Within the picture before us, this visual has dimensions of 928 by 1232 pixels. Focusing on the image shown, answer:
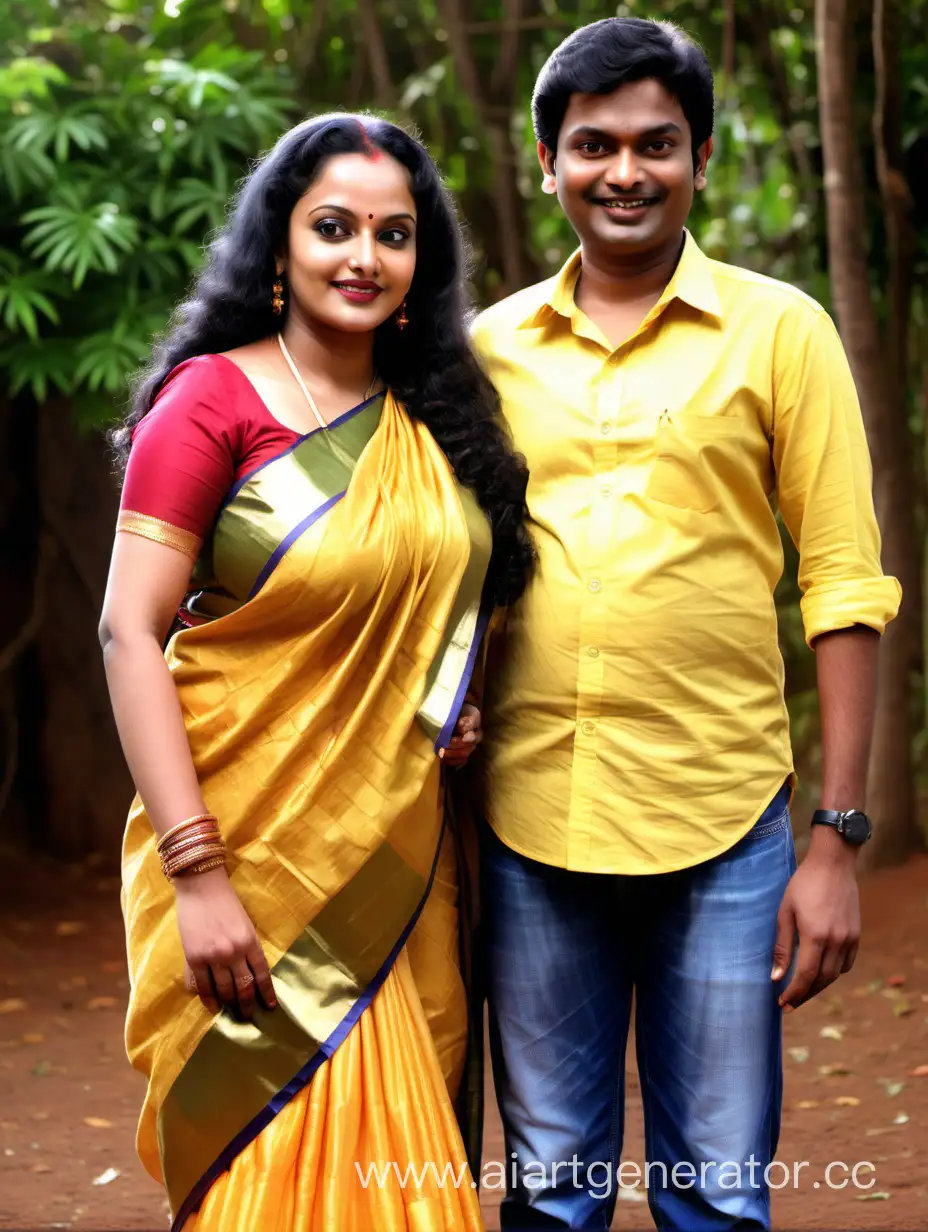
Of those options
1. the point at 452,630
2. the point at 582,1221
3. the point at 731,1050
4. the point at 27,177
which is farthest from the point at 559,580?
the point at 27,177

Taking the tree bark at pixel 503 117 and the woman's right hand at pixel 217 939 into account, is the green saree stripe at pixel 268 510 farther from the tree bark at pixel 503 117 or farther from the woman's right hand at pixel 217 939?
the tree bark at pixel 503 117

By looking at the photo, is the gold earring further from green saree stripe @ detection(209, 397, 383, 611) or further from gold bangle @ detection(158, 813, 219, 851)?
gold bangle @ detection(158, 813, 219, 851)

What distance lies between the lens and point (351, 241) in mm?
2154

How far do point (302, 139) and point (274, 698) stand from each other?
796mm

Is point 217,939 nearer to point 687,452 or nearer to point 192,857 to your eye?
point 192,857

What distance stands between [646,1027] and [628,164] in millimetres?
1283

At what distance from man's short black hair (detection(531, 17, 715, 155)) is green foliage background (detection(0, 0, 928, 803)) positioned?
243 centimetres

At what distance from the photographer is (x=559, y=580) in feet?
7.25

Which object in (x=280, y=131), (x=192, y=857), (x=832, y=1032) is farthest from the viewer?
(x=280, y=131)

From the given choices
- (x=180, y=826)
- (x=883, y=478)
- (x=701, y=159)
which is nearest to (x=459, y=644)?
(x=180, y=826)

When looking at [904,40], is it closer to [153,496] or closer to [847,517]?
[847,517]

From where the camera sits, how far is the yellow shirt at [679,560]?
7.13ft

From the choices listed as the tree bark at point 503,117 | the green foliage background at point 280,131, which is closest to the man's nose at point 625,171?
the green foliage background at point 280,131

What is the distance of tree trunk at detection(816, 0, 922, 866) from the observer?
4.98 meters
